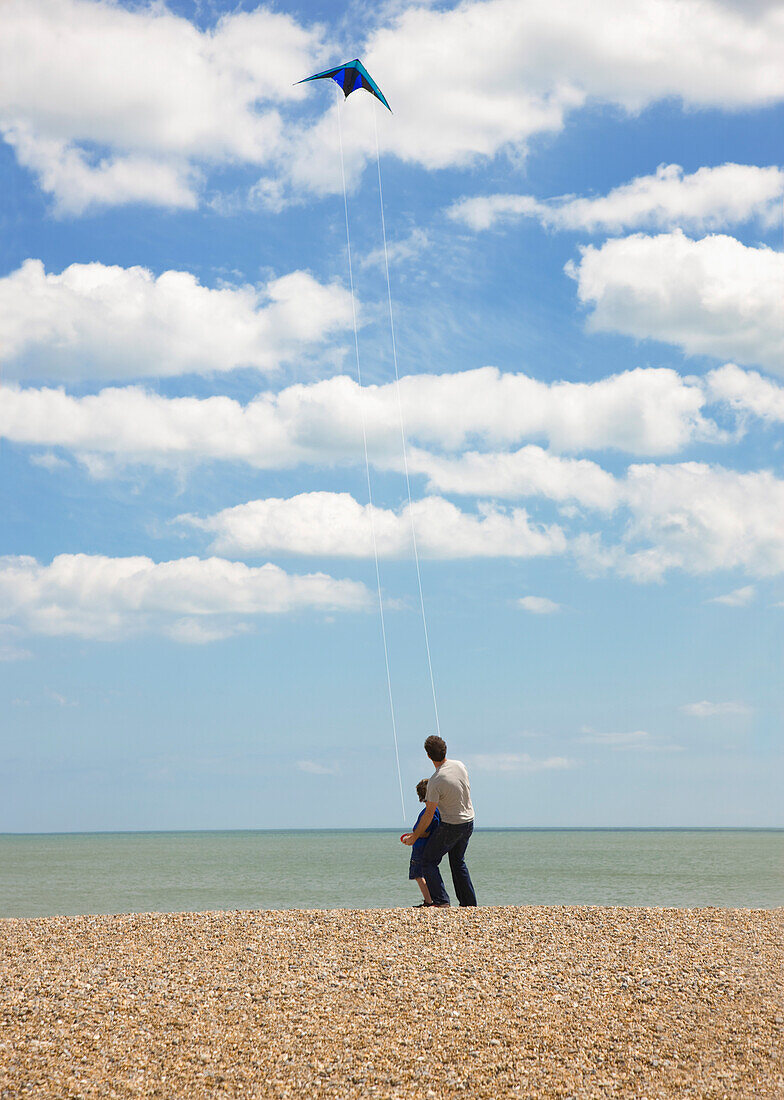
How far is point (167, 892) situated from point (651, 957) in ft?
82.5

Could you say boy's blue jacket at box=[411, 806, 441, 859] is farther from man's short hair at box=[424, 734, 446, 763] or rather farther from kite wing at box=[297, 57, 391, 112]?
kite wing at box=[297, 57, 391, 112]

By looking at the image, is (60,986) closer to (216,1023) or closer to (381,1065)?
(216,1023)

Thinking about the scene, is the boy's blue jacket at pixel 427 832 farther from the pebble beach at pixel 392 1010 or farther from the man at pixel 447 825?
the pebble beach at pixel 392 1010

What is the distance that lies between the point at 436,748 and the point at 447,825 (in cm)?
87

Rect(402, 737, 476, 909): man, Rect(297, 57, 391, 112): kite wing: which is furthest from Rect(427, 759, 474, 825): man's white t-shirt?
Rect(297, 57, 391, 112): kite wing

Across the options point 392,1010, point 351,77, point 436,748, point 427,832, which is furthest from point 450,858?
point 351,77

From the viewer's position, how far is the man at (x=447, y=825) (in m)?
11.0

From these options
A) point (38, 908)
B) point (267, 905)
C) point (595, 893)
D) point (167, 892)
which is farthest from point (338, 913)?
point (167, 892)

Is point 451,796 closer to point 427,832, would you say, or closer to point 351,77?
point 427,832

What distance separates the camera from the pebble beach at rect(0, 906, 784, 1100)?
6117 mm

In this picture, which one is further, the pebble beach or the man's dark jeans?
the man's dark jeans

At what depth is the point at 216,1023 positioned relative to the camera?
690 centimetres

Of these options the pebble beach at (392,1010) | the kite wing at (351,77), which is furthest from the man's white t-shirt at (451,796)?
the kite wing at (351,77)

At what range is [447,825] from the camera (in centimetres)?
1097
